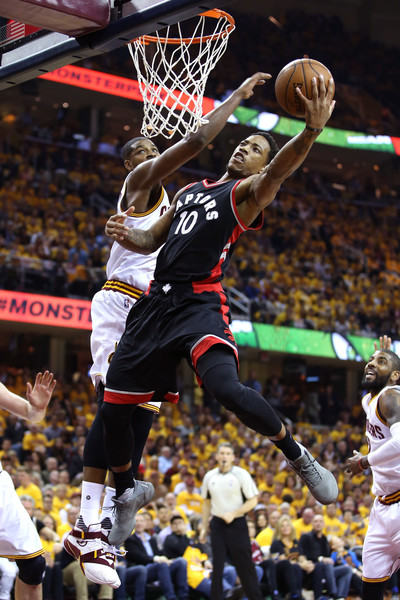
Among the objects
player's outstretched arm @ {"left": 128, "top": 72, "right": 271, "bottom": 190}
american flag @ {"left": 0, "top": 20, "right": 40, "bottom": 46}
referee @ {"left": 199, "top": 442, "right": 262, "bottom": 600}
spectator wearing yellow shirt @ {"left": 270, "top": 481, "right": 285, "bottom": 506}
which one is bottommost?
spectator wearing yellow shirt @ {"left": 270, "top": 481, "right": 285, "bottom": 506}

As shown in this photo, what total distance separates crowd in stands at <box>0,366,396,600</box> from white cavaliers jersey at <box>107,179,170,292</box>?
367cm

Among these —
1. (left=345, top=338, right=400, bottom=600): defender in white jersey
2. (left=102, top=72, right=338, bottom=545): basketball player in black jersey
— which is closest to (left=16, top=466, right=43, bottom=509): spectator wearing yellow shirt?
(left=345, top=338, right=400, bottom=600): defender in white jersey

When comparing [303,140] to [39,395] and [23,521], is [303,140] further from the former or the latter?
[23,521]

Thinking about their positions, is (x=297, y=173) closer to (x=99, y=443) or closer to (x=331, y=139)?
(x=331, y=139)

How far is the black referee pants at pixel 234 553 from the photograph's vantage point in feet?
31.7

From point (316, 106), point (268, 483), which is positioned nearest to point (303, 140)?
point (316, 106)

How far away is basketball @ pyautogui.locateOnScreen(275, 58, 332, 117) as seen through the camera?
5.01 metres

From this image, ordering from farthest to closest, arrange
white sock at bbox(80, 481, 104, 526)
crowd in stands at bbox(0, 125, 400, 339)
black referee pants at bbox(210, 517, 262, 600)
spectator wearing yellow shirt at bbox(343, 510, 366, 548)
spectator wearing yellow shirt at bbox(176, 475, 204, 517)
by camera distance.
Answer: crowd in stands at bbox(0, 125, 400, 339), spectator wearing yellow shirt at bbox(176, 475, 204, 517), spectator wearing yellow shirt at bbox(343, 510, 366, 548), black referee pants at bbox(210, 517, 262, 600), white sock at bbox(80, 481, 104, 526)

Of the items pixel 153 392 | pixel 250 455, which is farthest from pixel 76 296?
pixel 153 392

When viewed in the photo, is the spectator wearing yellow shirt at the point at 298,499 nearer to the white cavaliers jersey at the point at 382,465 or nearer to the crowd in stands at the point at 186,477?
the crowd in stands at the point at 186,477

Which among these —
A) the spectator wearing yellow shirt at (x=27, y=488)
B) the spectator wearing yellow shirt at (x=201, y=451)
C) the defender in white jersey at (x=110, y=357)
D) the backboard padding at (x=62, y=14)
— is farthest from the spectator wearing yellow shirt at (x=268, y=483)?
the backboard padding at (x=62, y=14)

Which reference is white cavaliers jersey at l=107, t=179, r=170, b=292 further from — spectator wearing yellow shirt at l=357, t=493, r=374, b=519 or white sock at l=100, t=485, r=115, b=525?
spectator wearing yellow shirt at l=357, t=493, r=374, b=519

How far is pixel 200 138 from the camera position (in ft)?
17.4

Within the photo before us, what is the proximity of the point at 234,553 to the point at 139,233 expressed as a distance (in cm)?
556
